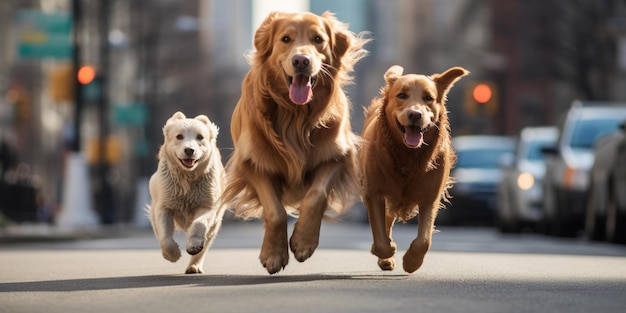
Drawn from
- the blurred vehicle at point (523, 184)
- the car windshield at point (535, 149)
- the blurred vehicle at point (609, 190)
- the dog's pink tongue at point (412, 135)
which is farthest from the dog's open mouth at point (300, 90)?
the car windshield at point (535, 149)

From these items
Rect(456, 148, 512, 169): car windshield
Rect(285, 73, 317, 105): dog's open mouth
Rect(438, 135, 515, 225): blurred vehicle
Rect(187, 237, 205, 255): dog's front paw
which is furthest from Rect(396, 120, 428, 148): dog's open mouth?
Rect(456, 148, 512, 169): car windshield

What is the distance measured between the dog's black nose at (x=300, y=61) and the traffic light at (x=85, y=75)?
65.7ft

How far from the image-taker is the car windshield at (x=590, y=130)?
2170cm

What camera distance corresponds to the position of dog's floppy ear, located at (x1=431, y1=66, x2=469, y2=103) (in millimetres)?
10883

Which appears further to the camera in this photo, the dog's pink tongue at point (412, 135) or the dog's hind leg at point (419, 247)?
the dog's pink tongue at point (412, 135)

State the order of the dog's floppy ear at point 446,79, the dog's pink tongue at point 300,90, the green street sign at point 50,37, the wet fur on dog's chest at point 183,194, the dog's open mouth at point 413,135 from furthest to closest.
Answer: the green street sign at point 50,37
the wet fur on dog's chest at point 183,194
the dog's floppy ear at point 446,79
the dog's open mouth at point 413,135
the dog's pink tongue at point 300,90

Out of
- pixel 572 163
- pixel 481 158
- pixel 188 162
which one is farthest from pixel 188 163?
pixel 481 158

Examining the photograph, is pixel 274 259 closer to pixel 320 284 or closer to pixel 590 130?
pixel 320 284

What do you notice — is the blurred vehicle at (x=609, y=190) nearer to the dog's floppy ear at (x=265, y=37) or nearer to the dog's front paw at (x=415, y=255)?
the dog's front paw at (x=415, y=255)

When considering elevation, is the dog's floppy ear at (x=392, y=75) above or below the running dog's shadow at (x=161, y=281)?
above

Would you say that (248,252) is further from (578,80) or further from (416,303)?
(578,80)

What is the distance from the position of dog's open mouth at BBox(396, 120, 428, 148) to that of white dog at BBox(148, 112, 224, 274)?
4.61ft

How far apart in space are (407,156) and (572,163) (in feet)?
33.6

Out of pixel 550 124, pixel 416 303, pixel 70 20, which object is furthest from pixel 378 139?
pixel 550 124
